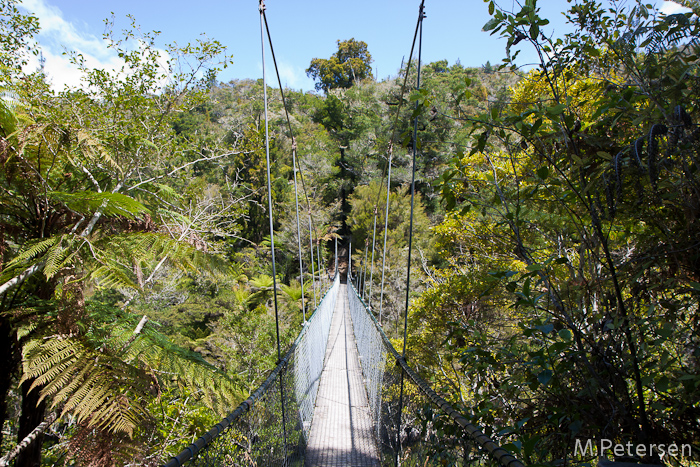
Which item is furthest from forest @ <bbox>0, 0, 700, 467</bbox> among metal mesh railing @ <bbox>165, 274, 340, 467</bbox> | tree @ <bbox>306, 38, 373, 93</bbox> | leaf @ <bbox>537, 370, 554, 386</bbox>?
tree @ <bbox>306, 38, 373, 93</bbox>

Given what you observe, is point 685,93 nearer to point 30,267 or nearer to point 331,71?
point 30,267

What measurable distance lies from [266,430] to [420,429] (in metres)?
0.65

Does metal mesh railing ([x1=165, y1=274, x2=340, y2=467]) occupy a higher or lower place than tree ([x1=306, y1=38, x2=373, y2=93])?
lower

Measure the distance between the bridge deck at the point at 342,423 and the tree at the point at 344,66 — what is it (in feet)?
134

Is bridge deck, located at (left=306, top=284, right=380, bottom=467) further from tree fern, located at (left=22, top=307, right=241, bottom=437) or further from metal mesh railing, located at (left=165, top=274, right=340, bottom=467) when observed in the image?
tree fern, located at (left=22, top=307, right=241, bottom=437)

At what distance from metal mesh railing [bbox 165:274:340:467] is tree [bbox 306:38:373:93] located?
42.2 meters

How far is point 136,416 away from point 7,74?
2581mm

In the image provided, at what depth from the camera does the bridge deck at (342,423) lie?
2311 mm

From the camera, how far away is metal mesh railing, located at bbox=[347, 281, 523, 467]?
0.94 m

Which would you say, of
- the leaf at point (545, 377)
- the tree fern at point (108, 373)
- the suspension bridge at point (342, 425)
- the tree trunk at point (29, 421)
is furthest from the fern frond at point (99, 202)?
the leaf at point (545, 377)

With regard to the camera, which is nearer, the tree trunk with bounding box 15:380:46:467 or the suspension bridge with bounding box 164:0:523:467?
the suspension bridge with bounding box 164:0:523:467

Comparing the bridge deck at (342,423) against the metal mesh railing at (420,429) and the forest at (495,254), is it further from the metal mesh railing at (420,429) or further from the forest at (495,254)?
the forest at (495,254)

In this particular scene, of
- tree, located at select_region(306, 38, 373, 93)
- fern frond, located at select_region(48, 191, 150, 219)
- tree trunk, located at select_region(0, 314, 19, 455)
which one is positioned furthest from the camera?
tree, located at select_region(306, 38, 373, 93)

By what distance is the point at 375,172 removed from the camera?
72.7 feet
